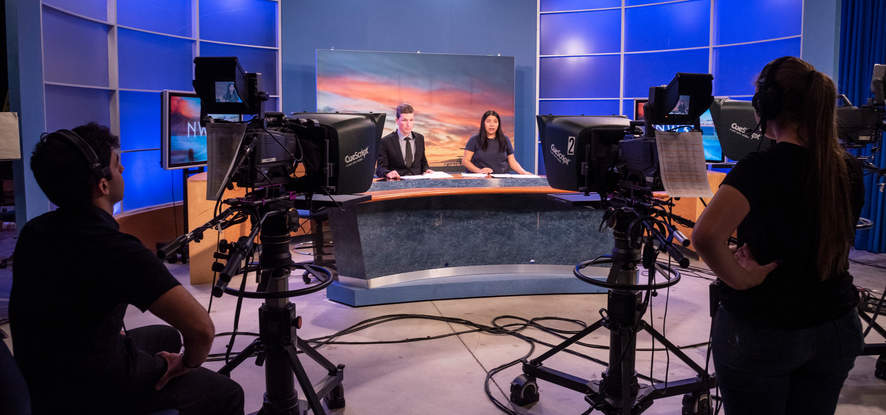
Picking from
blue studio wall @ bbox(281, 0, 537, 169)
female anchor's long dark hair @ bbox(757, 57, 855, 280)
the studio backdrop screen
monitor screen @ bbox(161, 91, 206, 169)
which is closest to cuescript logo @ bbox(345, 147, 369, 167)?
female anchor's long dark hair @ bbox(757, 57, 855, 280)

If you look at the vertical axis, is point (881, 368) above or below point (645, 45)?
below

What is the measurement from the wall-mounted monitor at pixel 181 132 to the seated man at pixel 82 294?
3.49 m

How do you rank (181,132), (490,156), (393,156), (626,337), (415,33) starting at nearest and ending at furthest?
A: (626,337) → (393,156) → (181,132) → (490,156) → (415,33)

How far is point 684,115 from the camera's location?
6.66ft

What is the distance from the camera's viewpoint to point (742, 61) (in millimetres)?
6562

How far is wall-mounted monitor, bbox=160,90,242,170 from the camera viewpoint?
4.95 metres

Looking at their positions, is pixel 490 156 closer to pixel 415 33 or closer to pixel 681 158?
pixel 415 33

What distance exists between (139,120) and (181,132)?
787mm

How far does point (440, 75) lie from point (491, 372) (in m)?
4.76

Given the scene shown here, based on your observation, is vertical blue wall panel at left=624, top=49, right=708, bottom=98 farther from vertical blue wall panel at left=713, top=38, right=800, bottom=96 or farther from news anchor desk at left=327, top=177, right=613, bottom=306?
news anchor desk at left=327, top=177, right=613, bottom=306

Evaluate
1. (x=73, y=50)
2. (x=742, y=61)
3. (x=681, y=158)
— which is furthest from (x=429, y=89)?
(x=681, y=158)

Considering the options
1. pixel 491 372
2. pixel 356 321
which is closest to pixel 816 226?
pixel 491 372

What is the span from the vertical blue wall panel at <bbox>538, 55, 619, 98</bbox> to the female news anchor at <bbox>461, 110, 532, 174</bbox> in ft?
8.76

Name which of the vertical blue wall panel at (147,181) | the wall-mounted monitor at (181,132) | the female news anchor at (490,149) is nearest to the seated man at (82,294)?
→ the wall-mounted monitor at (181,132)
